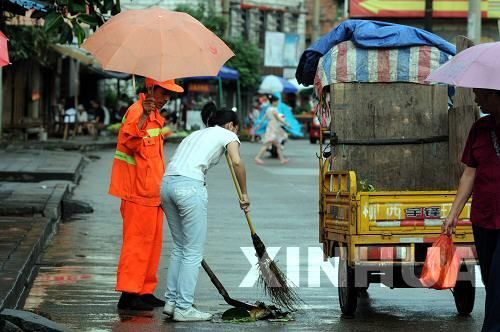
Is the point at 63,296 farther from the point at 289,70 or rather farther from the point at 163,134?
the point at 289,70

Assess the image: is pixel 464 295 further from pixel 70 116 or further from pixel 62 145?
pixel 70 116

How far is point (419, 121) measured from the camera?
10797 mm

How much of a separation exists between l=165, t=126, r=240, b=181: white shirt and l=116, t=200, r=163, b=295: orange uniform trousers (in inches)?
22.7

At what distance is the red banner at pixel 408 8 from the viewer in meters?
37.2

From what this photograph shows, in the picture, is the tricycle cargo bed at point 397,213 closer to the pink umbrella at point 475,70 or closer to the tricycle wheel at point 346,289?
the tricycle wheel at point 346,289

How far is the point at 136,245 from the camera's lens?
9.75 metres

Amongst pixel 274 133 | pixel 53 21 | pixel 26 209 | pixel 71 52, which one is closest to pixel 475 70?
pixel 53 21

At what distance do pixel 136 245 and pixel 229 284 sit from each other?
1.67 metres

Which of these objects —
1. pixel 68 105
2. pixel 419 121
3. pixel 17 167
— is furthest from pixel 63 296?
pixel 68 105

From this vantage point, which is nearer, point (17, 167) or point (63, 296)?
point (63, 296)

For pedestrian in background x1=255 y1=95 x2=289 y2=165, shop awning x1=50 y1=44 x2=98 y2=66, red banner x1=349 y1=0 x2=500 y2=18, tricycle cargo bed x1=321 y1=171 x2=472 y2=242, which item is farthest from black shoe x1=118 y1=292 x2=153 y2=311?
shop awning x1=50 y1=44 x2=98 y2=66

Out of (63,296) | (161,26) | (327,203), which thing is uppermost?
(161,26)

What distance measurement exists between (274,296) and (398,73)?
238cm

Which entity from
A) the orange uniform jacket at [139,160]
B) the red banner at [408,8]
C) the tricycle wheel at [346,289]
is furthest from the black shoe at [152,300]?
the red banner at [408,8]
